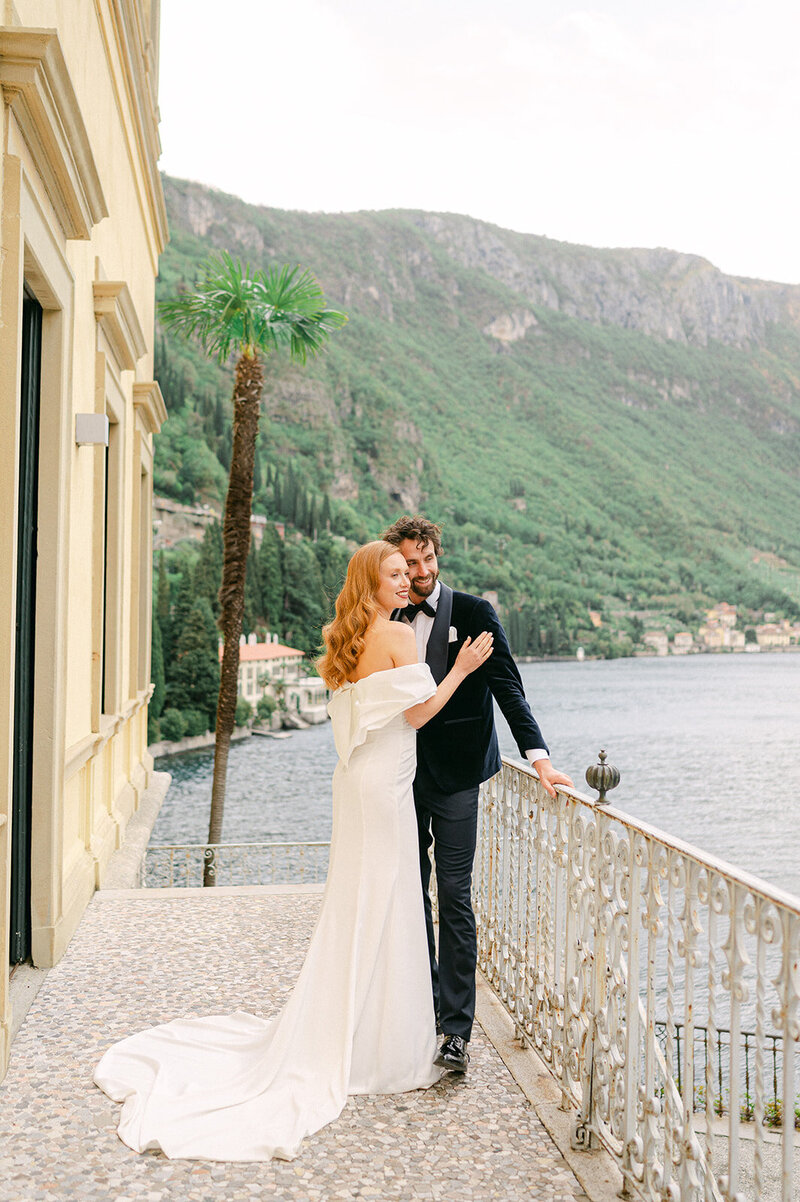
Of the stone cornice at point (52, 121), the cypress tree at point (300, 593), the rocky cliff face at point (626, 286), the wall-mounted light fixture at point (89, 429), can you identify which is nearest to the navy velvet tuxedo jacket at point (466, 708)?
the stone cornice at point (52, 121)

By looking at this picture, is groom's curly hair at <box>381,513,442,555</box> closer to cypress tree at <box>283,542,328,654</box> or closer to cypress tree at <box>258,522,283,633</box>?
cypress tree at <box>283,542,328,654</box>

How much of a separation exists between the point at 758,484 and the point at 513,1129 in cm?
14653

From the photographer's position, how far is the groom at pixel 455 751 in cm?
332

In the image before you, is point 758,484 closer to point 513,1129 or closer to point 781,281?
point 781,281

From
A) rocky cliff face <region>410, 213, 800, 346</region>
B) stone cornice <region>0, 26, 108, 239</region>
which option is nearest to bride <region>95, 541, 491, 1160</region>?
stone cornice <region>0, 26, 108, 239</region>

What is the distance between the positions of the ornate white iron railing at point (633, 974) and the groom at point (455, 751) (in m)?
0.25

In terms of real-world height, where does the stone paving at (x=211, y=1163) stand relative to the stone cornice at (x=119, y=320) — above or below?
below

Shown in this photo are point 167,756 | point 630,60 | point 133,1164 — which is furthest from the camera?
point 630,60

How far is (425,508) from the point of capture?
10800cm

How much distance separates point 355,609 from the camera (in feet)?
10.7

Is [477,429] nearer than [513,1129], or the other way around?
[513,1129]

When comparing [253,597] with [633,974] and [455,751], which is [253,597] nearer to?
[455,751]

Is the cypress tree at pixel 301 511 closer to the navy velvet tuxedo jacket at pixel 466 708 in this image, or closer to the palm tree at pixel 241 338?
the palm tree at pixel 241 338

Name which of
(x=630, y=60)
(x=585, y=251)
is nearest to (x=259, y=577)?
(x=630, y=60)
